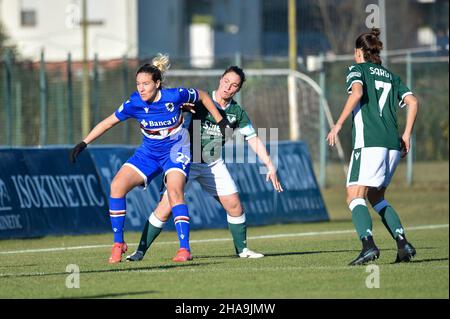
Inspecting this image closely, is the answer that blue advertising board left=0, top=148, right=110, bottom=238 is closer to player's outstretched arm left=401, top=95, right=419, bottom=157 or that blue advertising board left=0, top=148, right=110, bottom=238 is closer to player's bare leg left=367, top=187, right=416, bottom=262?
player's bare leg left=367, top=187, right=416, bottom=262

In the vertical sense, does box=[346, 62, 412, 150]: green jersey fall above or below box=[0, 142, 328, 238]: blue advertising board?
above

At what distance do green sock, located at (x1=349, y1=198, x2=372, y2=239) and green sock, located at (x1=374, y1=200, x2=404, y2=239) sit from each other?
13.9 inches

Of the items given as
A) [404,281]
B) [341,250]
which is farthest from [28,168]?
[404,281]

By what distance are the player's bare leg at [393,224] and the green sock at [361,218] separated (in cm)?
30

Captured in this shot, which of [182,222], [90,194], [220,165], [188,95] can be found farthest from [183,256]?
[90,194]

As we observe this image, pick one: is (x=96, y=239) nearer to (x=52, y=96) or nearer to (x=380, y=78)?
(x=380, y=78)

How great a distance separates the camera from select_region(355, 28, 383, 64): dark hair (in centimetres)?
1160

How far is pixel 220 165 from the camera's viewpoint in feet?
42.4

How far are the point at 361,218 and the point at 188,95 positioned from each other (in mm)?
2269

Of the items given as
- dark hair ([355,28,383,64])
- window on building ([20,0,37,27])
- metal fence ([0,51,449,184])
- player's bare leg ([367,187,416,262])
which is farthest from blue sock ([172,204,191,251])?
window on building ([20,0,37,27])

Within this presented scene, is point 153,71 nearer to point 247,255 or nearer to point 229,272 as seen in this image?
point 247,255
